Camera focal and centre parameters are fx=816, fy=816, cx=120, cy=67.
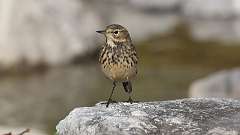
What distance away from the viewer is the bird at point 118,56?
7168 mm

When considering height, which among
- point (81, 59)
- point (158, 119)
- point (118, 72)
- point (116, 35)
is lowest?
point (158, 119)

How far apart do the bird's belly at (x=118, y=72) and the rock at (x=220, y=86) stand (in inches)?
268

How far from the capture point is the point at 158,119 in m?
5.75

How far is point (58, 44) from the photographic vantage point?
19797 millimetres

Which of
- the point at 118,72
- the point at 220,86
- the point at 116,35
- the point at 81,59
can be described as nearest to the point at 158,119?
the point at 118,72

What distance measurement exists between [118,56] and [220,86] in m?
7.54

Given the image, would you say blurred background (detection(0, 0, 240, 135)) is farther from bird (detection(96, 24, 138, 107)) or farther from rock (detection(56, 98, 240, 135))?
rock (detection(56, 98, 240, 135))

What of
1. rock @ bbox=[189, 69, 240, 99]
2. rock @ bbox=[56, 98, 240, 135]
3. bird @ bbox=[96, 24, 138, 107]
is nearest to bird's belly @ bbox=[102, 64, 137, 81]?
bird @ bbox=[96, 24, 138, 107]

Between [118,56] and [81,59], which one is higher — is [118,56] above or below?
below

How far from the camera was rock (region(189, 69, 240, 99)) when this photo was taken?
14.1 meters

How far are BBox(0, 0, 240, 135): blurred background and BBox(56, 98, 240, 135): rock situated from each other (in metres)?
8.29

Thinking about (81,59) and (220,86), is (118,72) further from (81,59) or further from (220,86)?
(81,59)

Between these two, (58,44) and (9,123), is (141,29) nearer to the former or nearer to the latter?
(58,44)

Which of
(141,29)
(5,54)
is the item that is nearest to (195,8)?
(141,29)
